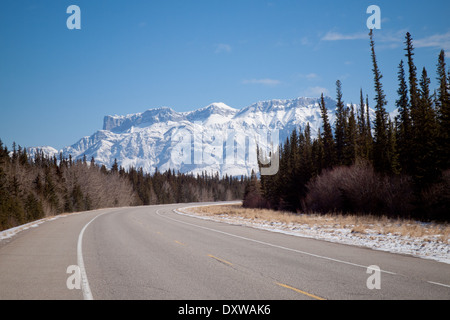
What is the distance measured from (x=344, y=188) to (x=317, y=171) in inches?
756

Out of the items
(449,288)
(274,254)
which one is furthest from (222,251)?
(449,288)

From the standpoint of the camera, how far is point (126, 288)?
684cm

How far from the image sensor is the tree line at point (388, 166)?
28203 millimetres

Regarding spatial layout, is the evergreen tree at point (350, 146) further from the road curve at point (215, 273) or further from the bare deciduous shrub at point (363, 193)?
the road curve at point (215, 273)

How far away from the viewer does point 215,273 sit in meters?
8.17

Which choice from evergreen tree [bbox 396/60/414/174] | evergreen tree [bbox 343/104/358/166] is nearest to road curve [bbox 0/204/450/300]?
evergreen tree [bbox 396/60/414/174]

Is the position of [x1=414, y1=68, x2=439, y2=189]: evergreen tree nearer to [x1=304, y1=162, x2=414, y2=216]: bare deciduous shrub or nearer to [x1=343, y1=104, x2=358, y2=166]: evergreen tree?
[x1=304, y1=162, x2=414, y2=216]: bare deciduous shrub

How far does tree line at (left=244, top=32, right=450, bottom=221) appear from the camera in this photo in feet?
92.5

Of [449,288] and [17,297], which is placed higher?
[17,297]

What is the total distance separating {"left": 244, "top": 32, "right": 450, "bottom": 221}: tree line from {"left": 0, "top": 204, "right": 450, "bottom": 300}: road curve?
19.7m

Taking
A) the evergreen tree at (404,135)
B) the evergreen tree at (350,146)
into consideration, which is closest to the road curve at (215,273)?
the evergreen tree at (404,135)

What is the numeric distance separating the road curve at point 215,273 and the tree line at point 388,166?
1969cm

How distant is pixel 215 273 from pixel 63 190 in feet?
224
